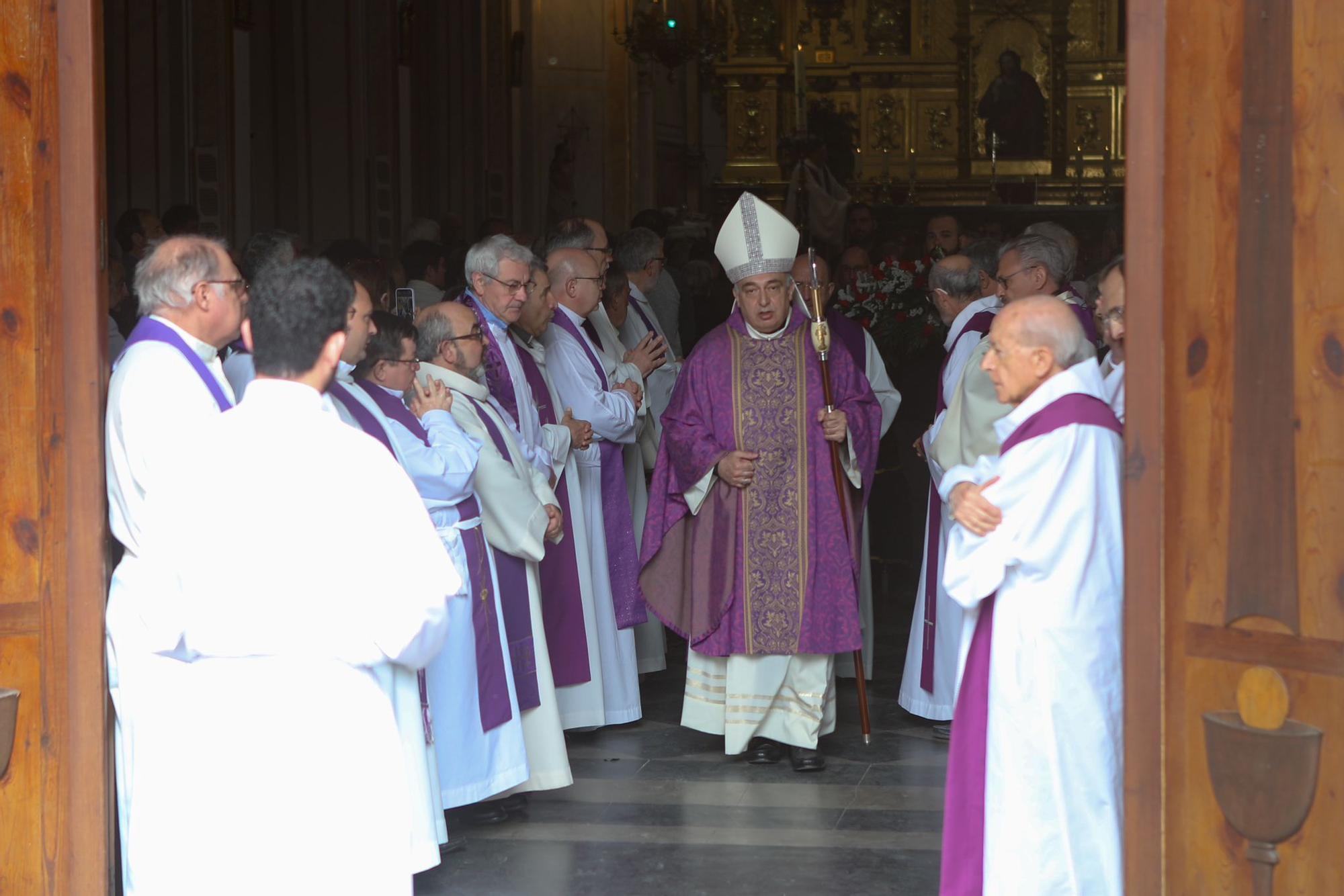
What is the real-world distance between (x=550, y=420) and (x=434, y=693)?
1.41m

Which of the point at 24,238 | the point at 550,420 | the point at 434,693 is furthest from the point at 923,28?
Result: the point at 24,238

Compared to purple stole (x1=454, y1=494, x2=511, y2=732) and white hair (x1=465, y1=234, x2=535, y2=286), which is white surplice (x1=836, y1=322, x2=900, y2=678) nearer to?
white hair (x1=465, y1=234, x2=535, y2=286)

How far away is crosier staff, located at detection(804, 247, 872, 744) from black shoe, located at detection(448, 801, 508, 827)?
1.26m

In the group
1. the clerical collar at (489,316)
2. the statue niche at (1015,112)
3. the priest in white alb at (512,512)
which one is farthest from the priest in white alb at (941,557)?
the statue niche at (1015,112)

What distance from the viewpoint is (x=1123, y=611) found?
10.7 feet

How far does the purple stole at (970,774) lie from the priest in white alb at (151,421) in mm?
1711

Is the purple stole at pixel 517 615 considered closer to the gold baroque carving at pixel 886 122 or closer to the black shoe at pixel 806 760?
the black shoe at pixel 806 760

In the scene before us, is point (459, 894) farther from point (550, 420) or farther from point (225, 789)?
point (550, 420)

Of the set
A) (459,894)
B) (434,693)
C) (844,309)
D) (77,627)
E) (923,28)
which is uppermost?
(923,28)

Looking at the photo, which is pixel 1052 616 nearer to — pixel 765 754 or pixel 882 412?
pixel 765 754

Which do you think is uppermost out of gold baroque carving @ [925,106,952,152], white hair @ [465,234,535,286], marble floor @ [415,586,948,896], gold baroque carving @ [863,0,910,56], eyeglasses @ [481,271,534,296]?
gold baroque carving @ [863,0,910,56]

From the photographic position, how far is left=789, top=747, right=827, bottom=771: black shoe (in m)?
5.45

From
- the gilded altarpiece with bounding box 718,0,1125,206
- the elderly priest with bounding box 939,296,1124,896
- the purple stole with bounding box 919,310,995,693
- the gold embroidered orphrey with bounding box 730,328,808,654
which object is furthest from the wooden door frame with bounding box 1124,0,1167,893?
the gilded altarpiece with bounding box 718,0,1125,206

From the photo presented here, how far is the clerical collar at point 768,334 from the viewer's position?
5.70 meters
